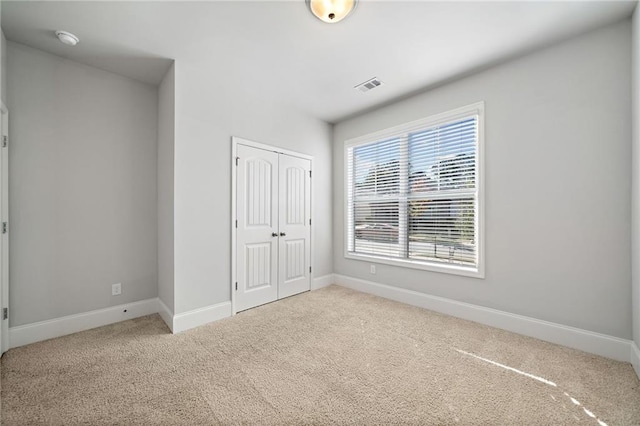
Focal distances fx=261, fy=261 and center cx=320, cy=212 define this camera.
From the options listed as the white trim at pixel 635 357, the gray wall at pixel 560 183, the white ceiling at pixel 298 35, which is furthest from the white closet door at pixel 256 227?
the white trim at pixel 635 357

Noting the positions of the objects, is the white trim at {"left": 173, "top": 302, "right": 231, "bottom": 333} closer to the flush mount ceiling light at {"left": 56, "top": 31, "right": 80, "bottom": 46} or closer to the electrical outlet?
the electrical outlet

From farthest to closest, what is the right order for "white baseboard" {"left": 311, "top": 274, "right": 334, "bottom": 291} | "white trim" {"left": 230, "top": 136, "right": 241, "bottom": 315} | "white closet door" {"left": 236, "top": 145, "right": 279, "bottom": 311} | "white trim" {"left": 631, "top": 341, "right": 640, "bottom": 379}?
"white baseboard" {"left": 311, "top": 274, "right": 334, "bottom": 291}, "white closet door" {"left": 236, "top": 145, "right": 279, "bottom": 311}, "white trim" {"left": 230, "top": 136, "right": 241, "bottom": 315}, "white trim" {"left": 631, "top": 341, "right": 640, "bottom": 379}

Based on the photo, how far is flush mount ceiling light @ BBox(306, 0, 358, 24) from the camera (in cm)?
195

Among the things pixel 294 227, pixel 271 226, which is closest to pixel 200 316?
pixel 271 226

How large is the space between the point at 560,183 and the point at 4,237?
498 centimetres

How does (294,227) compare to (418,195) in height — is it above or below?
below

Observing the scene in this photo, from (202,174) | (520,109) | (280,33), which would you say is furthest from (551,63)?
(202,174)

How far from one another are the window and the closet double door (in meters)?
0.83

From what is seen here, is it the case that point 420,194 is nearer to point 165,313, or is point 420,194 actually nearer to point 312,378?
point 312,378

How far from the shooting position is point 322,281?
168 inches

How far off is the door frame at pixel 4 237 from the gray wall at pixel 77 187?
6cm

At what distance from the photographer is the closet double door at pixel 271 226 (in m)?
3.27

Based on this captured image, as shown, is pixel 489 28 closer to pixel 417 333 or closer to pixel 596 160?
pixel 596 160

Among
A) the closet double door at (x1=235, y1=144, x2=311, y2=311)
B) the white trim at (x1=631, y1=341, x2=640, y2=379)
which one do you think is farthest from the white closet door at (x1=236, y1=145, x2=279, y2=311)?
the white trim at (x1=631, y1=341, x2=640, y2=379)
